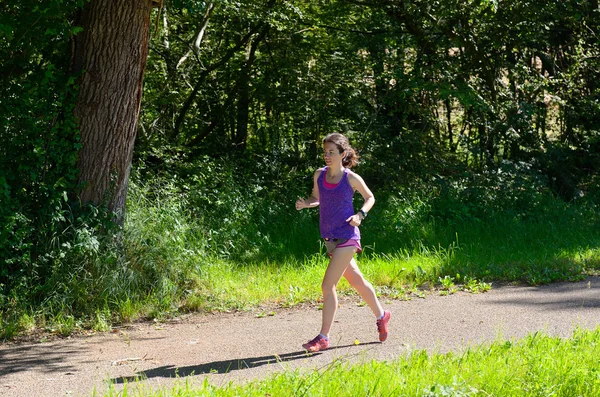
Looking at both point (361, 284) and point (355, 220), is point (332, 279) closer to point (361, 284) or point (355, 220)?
point (361, 284)

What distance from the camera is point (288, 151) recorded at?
51.7 ft

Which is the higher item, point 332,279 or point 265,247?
point 332,279

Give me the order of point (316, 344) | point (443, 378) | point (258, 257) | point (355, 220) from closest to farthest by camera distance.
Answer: point (443, 378)
point (355, 220)
point (316, 344)
point (258, 257)

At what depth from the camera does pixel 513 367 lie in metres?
5.79

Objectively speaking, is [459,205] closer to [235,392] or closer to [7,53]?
[7,53]

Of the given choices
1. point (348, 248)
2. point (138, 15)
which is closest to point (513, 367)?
point (348, 248)

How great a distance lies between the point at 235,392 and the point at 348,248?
1.99 meters

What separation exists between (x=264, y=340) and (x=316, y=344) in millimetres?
788

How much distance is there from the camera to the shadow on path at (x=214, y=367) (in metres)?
6.10

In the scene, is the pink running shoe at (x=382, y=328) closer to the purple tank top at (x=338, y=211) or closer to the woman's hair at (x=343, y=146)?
the purple tank top at (x=338, y=211)

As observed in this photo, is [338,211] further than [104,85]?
No

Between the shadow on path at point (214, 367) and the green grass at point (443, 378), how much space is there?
33 cm

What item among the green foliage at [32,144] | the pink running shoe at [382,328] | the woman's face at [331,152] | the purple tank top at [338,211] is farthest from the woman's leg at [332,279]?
the green foliage at [32,144]

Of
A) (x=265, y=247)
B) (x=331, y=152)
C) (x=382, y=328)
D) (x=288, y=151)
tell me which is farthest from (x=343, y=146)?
(x=288, y=151)
